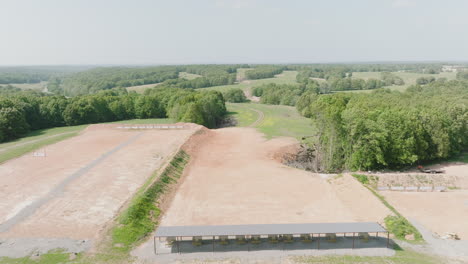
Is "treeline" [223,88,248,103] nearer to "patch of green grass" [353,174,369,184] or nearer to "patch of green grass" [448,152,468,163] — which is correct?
"patch of green grass" [448,152,468,163]

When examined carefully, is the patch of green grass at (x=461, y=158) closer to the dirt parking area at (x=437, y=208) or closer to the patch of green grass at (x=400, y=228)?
the dirt parking area at (x=437, y=208)

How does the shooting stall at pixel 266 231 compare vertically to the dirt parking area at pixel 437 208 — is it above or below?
above

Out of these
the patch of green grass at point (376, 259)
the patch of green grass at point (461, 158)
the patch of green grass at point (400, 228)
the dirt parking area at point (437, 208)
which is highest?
the patch of green grass at point (400, 228)

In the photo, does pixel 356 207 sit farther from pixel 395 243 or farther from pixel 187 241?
pixel 187 241

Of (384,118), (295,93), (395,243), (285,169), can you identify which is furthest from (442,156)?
(295,93)

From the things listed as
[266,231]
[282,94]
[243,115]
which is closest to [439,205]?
[266,231]

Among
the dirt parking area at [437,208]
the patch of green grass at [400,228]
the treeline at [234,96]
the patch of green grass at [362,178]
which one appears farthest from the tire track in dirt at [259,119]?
the patch of green grass at [400,228]

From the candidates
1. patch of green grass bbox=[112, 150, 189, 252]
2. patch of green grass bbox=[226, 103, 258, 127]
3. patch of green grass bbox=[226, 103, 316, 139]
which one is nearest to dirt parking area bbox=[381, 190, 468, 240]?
patch of green grass bbox=[226, 103, 316, 139]
